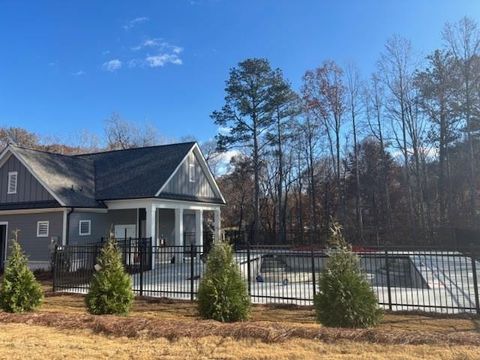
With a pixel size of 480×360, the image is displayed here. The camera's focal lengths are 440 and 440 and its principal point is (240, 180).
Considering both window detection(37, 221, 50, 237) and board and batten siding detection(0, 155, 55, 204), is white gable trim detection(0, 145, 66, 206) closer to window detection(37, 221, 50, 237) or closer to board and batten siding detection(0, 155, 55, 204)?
board and batten siding detection(0, 155, 55, 204)

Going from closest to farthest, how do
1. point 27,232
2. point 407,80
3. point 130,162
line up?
point 27,232 → point 130,162 → point 407,80

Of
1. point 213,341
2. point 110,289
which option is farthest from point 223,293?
point 110,289

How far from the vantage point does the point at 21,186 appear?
21297 mm

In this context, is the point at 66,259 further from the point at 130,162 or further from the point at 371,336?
the point at 371,336

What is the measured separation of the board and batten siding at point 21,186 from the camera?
67.8ft

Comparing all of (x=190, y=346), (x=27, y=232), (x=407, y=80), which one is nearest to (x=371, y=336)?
(x=190, y=346)

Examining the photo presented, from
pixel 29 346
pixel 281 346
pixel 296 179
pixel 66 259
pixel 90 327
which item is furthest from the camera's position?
pixel 296 179

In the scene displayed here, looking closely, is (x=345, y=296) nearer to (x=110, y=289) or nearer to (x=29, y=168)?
(x=110, y=289)

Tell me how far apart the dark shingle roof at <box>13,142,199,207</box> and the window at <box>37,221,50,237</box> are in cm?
154

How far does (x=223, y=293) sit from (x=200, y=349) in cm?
242

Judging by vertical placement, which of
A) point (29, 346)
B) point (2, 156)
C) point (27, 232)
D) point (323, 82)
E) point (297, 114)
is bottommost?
point (29, 346)

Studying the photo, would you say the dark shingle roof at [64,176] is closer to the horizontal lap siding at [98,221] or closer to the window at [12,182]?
the horizontal lap siding at [98,221]

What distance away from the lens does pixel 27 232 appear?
2073cm

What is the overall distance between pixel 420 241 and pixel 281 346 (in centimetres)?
3118
